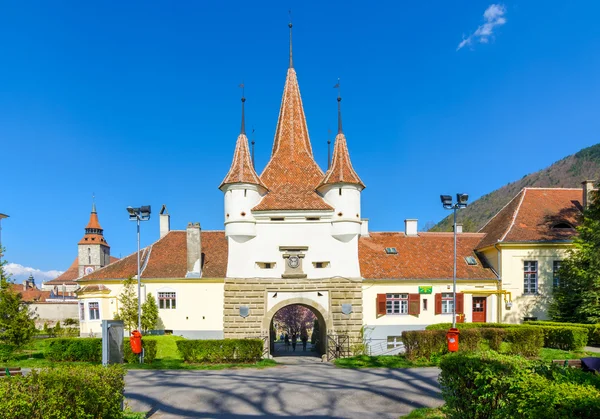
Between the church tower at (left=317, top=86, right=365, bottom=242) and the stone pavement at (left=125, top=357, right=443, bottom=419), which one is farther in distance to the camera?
the church tower at (left=317, top=86, right=365, bottom=242)

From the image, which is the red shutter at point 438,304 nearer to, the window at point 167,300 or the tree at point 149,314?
the window at point 167,300

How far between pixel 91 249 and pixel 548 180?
402 ft

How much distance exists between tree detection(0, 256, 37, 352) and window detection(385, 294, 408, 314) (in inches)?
754

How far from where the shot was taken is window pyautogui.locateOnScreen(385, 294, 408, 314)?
84.1ft

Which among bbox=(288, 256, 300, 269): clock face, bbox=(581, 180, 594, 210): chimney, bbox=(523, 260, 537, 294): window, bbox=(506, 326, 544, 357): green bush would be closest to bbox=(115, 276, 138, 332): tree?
bbox=(288, 256, 300, 269): clock face

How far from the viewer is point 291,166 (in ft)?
85.9

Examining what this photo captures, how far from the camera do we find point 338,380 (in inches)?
536

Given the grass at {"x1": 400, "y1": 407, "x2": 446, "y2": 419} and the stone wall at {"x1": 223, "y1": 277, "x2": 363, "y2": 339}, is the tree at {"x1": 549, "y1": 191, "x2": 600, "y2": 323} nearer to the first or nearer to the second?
the stone wall at {"x1": 223, "y1": 277, "x2": 363, "y2": 339}

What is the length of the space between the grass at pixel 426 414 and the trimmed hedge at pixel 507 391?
5.73ft

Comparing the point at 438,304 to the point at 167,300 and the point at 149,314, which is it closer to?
the point at 167,300

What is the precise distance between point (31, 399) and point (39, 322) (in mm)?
44564

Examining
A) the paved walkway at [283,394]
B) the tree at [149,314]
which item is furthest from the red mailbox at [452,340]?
the tree at [149,314]

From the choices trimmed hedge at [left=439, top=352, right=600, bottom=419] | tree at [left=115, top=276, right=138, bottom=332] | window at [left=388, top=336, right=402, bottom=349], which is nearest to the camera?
trimmed hedge at [left=439, top=352, right=600, bottom=419]

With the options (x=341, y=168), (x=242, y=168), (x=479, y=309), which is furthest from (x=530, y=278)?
(x=242, y=168)
